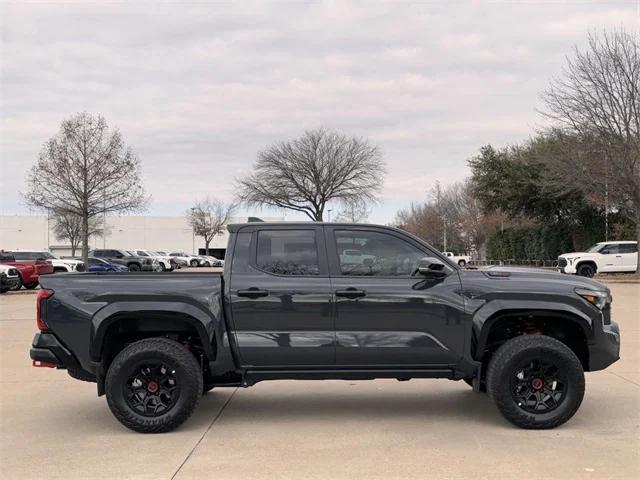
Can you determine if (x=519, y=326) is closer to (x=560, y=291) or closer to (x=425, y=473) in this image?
(x=560, y=291)

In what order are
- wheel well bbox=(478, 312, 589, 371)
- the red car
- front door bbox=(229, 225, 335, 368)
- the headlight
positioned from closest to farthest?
front door bbox=(229, 225, 335, 368), the headlight, wheel well bbox=(478, 312, 589, 371), the red car

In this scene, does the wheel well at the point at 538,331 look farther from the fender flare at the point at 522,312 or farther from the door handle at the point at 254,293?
the door handle at the point at 254,293

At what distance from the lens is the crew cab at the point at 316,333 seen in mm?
5504

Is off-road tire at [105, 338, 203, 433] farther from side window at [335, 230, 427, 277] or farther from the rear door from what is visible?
the rear door

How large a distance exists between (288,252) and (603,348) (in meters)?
2.94

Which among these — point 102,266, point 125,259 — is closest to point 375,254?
point 102,266

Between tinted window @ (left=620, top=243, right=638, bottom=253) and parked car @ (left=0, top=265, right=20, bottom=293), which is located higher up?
tinted window @ (left=620, top=243, right=638, bottom=253)

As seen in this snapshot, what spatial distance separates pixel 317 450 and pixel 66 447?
207 centimetres

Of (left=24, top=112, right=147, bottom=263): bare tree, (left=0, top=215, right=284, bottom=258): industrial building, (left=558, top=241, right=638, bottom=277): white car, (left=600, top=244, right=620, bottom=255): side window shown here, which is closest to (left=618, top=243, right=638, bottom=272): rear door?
(left=558, top=241, right=638, bottom=277): white car

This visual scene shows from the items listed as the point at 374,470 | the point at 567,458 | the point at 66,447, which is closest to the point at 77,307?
the point at 66,447

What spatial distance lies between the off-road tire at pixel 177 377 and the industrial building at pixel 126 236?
266 feet

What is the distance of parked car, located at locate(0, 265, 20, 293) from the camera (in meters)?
22.5

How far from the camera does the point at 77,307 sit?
218 inches

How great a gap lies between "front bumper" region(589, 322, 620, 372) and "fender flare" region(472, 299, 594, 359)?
10 cm
